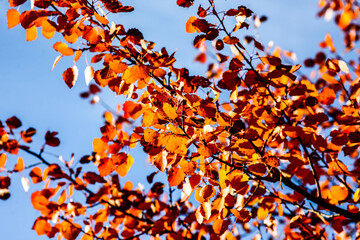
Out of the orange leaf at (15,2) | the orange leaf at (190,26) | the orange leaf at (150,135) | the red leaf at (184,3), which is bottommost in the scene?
the orange leaf at (150,135)

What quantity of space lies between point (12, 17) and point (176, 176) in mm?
1312

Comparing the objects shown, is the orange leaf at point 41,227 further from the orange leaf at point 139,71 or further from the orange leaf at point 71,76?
the orange leaf at point 139,71

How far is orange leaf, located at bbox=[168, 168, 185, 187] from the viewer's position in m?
1.83

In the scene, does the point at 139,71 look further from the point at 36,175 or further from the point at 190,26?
the point at 36,175

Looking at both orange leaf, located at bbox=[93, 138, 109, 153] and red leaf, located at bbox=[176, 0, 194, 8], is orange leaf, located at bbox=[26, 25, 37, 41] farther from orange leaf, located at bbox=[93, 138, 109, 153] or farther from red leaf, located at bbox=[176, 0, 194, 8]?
red leaf, located at bbox=[176, 0, 194, 8]

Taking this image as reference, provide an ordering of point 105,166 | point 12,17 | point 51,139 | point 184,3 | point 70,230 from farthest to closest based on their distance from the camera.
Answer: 1. point 51,139
2. point 70,230
3. point 105,166
4. point 184,3
5. point 12,17

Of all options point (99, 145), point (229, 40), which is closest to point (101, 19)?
point (229, 40)

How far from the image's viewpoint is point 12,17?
1714 millimetres

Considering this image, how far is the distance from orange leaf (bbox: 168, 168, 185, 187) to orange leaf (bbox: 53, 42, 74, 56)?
0.92m

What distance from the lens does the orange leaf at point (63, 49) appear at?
5.81 ft

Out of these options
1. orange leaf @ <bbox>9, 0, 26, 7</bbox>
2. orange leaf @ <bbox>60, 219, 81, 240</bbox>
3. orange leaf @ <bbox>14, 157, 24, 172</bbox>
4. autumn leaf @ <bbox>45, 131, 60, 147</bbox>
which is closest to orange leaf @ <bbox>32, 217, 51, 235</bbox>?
orange leaf @ <bbox>60, 219, 81, 240</bbox>

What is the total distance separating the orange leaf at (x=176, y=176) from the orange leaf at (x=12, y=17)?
1.24 meters

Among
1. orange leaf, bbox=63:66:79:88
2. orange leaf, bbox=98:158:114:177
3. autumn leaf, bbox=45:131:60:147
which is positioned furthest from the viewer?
autumn leaf, bbox=45:131:60:147

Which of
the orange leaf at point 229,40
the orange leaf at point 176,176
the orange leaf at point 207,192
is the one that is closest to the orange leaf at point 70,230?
the orange leaf at point 176,176
